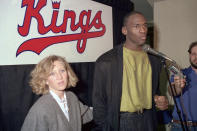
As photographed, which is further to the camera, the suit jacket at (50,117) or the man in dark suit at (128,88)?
the man in dark suit at (128,88)

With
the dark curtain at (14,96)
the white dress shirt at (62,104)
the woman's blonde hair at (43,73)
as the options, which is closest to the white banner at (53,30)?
the dark curtain at (14,96)

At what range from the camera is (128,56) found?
5.45 feet

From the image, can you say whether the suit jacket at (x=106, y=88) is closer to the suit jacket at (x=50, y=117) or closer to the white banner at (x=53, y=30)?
the suit jacket at (x=50, y=117)

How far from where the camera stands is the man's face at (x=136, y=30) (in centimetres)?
161

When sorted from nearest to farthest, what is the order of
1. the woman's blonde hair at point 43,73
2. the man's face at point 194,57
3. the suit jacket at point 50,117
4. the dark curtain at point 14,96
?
the suit jacket at point 50,117 < the woman's blonde hair at point 43,73 < the dark curtain at point 14,96 < the man's face at point 194,57

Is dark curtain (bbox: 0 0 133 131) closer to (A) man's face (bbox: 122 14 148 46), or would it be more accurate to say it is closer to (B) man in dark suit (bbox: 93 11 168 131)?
(B) man in dark suit (bbox: 93 11 168 131)

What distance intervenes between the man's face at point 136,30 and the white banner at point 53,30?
0.69 metres

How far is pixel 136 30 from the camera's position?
1.63 m

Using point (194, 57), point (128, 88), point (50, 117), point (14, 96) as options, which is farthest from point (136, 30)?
point (14, 96)

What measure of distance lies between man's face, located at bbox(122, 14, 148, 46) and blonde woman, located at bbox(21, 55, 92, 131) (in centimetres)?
63

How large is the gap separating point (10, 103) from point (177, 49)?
2.71m

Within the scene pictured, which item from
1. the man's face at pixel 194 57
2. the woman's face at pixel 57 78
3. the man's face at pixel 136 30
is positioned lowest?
the woman's face at pixel 57 78

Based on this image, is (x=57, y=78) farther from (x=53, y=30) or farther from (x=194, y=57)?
(x=194, y=57)

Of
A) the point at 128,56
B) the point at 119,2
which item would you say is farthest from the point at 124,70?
the point at 119,2
